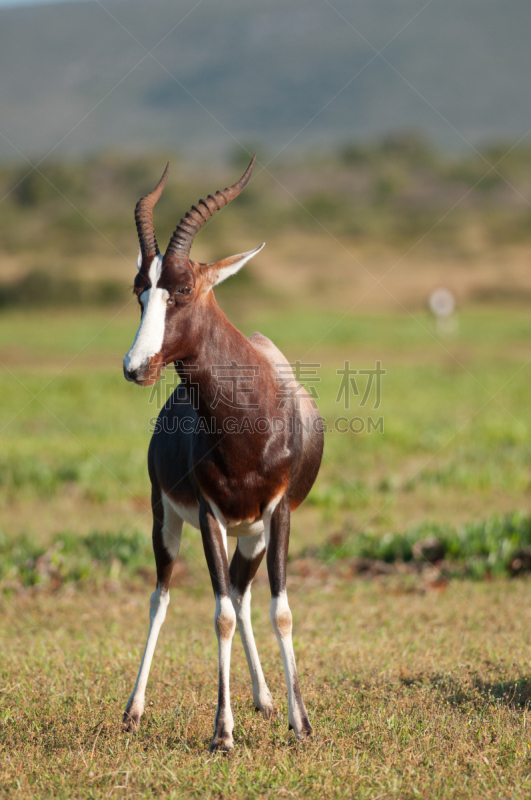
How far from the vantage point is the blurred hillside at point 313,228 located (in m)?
69.0

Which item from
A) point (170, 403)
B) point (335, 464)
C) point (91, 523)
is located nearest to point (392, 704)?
point (170, 403)

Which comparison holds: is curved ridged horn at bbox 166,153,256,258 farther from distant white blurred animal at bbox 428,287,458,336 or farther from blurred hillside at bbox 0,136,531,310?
distant white blurred animal at bbox 428,287,458,336

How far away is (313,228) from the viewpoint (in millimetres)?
109750

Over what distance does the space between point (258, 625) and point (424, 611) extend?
1619 millimetres

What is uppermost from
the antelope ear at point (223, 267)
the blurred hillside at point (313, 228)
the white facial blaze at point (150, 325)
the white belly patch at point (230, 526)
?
the blurred hillside at point (313, 228)

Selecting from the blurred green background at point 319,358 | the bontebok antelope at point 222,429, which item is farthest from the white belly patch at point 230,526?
the blurred green background at point 319,358

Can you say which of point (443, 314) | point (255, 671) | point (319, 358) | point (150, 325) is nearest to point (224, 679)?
point (255, 671)

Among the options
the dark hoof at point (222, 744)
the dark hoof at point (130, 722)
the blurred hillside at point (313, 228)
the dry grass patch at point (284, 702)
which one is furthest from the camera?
the blurred hillside at point (313, 228)

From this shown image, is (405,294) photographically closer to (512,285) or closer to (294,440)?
(512,285)

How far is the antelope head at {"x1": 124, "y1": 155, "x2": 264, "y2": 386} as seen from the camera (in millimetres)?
4574

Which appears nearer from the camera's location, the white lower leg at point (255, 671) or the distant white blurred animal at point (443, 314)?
the white lower leg at point (255, 671)

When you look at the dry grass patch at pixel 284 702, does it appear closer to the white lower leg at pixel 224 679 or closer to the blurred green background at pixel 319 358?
the white lower leg at pixel 224 679

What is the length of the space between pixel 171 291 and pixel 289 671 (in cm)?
235

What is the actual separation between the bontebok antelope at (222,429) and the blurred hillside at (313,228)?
2514cm
